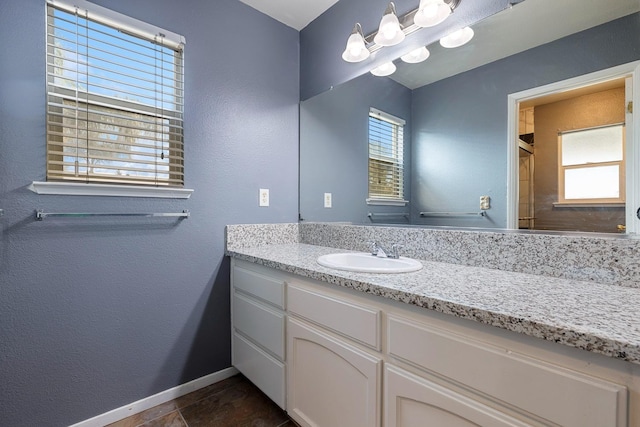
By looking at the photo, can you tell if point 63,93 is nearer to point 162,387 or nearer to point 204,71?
point 204,71

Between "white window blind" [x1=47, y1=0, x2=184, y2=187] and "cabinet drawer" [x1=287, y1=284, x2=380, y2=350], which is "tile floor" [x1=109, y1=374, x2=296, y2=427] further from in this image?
"white window blind" [x1=47, y1=0, x2=184, y2=187]

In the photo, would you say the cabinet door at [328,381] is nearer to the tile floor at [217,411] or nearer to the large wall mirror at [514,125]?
the tile floor at [217,411]

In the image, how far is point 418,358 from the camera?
2.89ft

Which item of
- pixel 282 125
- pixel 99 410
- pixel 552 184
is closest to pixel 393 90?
pixel 282 125

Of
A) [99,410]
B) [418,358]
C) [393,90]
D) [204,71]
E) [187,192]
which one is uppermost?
[204,71]

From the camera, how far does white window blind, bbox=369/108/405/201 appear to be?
1.69 m

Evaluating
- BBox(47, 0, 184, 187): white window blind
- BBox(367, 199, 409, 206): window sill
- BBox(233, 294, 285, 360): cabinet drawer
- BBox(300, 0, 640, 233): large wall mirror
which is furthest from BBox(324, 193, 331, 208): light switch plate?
BBox(47, 0, 184, 187): white window blind

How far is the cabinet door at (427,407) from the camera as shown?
2.45 ft

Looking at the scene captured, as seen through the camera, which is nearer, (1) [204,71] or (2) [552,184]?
(2) [552,184]

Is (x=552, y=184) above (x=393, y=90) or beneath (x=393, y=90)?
beneath

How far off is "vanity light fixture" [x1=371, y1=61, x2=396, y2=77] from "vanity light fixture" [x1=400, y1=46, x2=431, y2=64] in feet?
0.24

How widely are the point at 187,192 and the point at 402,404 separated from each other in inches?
55.6

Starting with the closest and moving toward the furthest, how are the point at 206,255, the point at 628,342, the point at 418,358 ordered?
the point at 628,342, the point at 418,358, the point at 206,255

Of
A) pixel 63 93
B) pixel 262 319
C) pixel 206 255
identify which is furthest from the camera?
pixel 206 255
